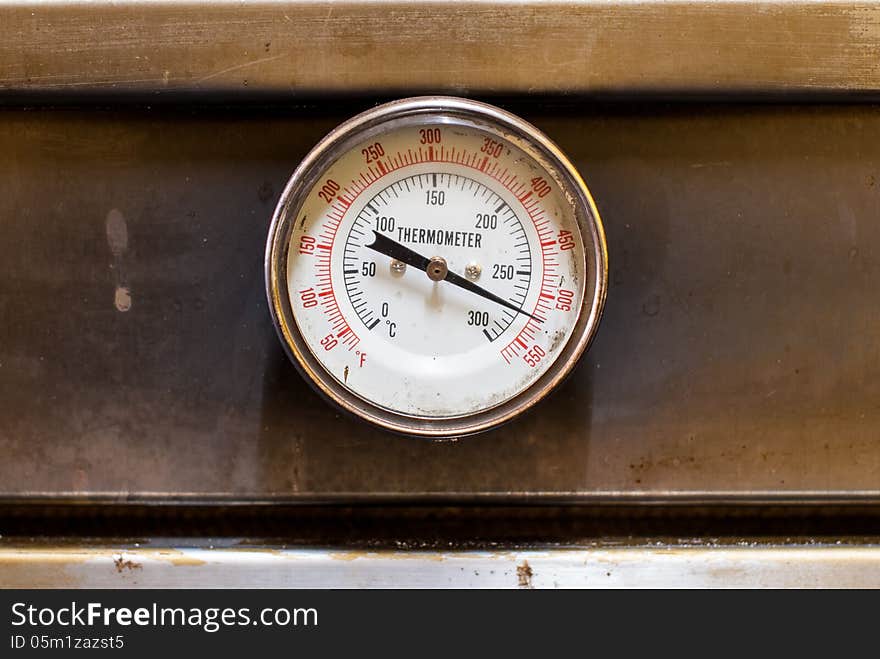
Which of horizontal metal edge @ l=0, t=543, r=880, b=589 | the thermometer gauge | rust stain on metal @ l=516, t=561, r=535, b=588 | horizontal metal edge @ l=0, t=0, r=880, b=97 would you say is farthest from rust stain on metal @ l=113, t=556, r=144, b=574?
horizontal metal edge @ l=0, t=0, r=880, b=97

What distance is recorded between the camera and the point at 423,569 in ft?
3.70

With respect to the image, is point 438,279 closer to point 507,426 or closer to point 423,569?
point 507,426

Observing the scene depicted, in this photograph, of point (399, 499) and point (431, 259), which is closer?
point (431, 259)

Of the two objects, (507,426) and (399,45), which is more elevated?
(399,45)

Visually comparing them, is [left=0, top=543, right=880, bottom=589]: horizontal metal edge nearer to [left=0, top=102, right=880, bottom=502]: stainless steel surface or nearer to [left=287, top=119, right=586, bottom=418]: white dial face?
[left=0, top=102, right=880, bottom=502]: stainless steel surface

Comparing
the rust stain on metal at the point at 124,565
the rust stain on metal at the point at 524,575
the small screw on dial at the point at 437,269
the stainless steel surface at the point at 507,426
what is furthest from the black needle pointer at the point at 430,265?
the rust stain on metal at the point at 124,565

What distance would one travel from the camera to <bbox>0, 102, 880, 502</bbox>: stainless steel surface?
1.16 meters

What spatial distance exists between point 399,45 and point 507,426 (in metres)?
0.55

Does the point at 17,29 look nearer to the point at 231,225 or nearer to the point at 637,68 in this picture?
the point at 231,225

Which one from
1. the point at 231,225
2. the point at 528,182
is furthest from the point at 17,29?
the point at 528,182

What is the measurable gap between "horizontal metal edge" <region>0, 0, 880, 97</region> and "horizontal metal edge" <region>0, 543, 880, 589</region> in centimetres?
64
